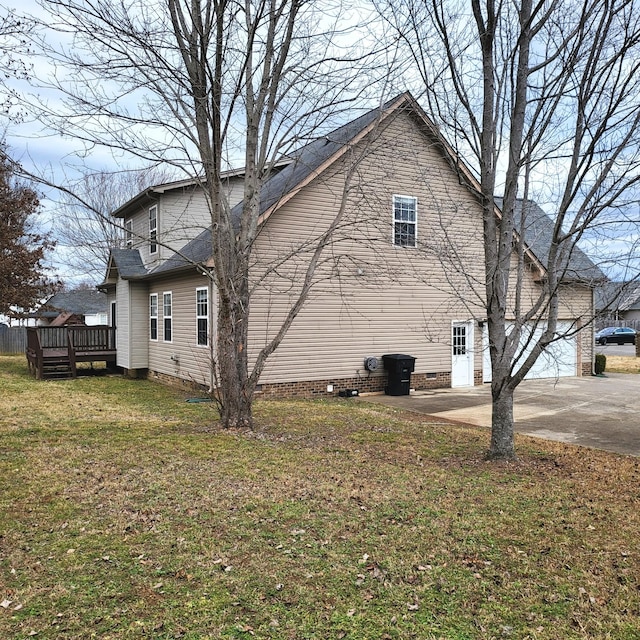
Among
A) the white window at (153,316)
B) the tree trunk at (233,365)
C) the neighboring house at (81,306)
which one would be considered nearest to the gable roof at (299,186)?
the white window at (153,316)

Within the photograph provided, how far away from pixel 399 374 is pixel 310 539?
31.7ft

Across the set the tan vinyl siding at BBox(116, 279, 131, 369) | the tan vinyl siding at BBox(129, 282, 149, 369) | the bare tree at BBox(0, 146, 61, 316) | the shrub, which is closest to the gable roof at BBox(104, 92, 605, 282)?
the tan vinyl siding at BBox(129, 282, 149, 369)

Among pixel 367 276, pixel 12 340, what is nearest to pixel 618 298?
pixel 367 276

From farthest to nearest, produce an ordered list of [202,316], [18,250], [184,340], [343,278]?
[18,250]
[184,340]
[343,278]
[202,316]

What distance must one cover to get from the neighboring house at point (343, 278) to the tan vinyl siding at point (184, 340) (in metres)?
0.04

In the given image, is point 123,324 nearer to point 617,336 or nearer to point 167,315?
point 167,315

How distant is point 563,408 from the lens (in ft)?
38.5

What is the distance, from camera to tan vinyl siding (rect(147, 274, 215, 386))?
43.1 feet

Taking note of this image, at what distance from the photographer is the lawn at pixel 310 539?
3293mm

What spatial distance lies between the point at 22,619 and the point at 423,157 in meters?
13.7

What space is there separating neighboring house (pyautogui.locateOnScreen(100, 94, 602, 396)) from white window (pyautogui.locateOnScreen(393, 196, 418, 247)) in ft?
0.12

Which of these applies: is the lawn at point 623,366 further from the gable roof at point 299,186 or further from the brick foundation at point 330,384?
the brick foundation at point 330,384

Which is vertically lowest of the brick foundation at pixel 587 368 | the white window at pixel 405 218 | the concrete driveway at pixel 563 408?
the concrete driveway at pixel 563 408

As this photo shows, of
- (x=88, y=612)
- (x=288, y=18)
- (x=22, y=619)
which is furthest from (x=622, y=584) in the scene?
(x=288, y=18)
